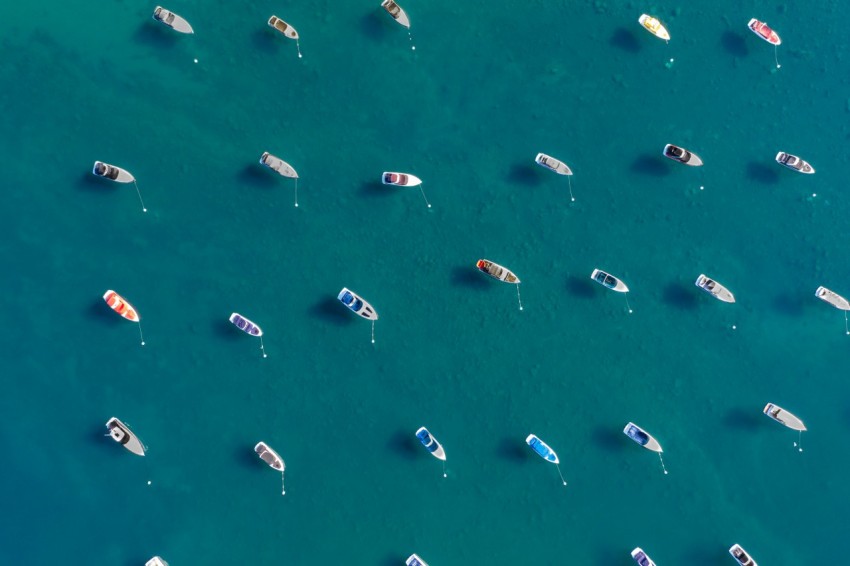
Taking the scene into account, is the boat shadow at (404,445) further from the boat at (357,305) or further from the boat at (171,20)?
the boat at (171,20)

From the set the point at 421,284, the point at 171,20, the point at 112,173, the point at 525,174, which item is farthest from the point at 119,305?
the point at 525,174

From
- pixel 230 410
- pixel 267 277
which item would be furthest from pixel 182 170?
pixel 230 410

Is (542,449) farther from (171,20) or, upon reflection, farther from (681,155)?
(171,20)

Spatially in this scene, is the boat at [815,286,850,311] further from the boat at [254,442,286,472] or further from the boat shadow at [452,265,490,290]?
the boat at [254,442,286,472]

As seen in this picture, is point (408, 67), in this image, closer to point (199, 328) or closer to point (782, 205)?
point (199, 328)

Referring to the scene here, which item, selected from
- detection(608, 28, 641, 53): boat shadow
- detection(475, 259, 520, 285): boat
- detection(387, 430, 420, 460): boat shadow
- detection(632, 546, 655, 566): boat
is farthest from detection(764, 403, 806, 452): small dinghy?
detection(608, 28, 641, 53): boat shadow

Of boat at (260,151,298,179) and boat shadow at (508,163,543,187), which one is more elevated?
boat shadow at (508,163,543,187)
